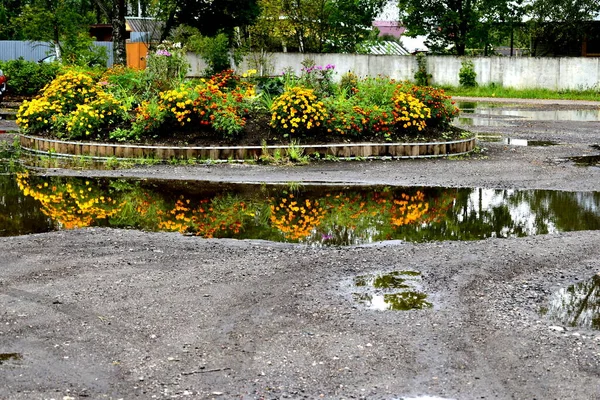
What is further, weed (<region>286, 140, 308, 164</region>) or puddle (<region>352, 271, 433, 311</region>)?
weed (<region>286, 140, 308, 164</region>)

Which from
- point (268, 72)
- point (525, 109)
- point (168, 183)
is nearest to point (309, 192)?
point (168, 183)

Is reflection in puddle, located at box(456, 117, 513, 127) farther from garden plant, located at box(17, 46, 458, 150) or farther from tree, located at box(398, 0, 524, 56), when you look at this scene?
tree, located at box(398, 0, 524, 56)

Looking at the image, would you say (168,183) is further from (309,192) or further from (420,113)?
(420,113)

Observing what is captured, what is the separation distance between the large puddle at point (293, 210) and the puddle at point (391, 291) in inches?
52.4

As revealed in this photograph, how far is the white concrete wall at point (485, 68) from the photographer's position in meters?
37.9

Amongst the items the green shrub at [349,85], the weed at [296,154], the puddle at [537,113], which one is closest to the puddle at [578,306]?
the weed at [296,154]

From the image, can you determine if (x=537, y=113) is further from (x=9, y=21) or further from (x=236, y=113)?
(x=9, y=21)

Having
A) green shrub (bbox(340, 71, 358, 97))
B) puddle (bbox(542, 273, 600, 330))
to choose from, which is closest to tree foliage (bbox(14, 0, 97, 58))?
green shrub (bbox(340, 71, 358, 97))

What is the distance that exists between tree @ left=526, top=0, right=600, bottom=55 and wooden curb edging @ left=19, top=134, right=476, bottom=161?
3063cm

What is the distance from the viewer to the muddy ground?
194 inches

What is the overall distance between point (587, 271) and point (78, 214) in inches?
219

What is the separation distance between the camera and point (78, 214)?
9.84 metres

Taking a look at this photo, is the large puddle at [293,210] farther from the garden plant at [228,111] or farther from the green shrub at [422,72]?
the green shrub at [422,72]

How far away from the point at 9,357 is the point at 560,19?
138ft
